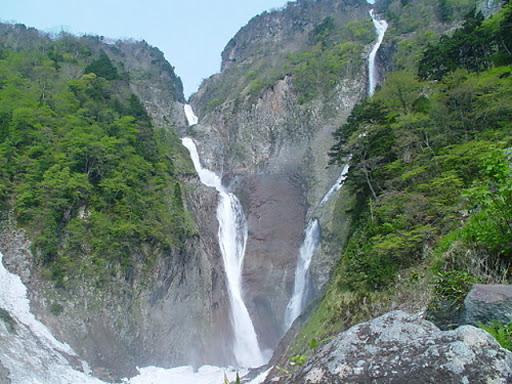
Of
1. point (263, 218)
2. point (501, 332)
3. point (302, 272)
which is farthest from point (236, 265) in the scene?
point (501, 332)

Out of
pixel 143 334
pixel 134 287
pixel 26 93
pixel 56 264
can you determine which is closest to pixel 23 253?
pixel 56 264

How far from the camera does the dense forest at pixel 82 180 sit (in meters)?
22.0

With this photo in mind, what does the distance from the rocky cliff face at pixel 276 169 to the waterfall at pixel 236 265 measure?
66cm

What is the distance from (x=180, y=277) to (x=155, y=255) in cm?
250

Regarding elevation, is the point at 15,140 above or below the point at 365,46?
below

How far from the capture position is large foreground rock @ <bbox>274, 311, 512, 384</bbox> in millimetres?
2180

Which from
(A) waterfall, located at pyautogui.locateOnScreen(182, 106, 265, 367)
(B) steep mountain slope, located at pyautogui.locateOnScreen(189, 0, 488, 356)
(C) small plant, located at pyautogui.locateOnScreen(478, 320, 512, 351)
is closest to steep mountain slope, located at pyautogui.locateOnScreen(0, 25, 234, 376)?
(A) waterfall, located at pyautogui.locateOnScreen(182, 106, 265, 367)

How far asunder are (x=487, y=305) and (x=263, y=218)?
3315 centimetres

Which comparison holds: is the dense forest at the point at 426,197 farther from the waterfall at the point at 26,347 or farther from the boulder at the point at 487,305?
the waterfall at the point at 26,347

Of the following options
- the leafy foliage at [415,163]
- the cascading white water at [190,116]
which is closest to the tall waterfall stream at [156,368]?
the leafy foliage at [415,163]

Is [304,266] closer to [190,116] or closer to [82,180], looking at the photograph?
[82,180]

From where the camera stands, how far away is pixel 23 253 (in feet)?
67.6

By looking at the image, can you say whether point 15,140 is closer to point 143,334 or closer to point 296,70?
point 143,334

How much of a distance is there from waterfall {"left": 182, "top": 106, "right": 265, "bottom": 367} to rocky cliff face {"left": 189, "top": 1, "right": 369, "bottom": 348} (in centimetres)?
66
